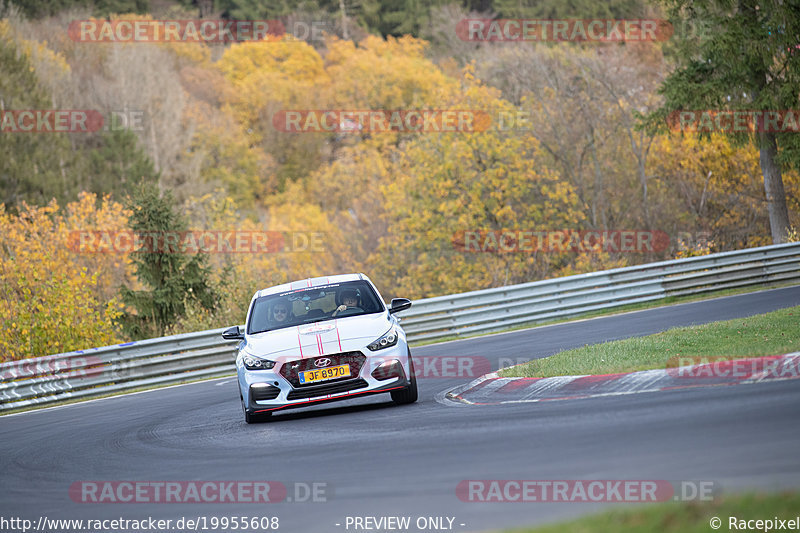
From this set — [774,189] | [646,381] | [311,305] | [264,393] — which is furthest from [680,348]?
[774,189]

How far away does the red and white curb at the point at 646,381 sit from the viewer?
9.69 m

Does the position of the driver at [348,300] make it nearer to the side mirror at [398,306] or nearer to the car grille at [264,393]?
the side mirror at [398,306]

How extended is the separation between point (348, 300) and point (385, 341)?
4.75ft

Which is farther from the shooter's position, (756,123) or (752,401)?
(756,123)

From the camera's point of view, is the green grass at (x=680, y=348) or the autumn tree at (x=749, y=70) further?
the autumn tree at (x=749, y=70)

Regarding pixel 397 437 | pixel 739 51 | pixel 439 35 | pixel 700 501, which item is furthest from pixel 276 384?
pixel 439 35

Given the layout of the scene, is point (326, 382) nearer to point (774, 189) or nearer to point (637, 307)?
point (637, 307)


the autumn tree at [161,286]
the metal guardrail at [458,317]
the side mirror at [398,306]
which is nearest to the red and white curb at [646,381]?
the side mirror at [398,306]

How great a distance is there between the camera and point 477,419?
955cm

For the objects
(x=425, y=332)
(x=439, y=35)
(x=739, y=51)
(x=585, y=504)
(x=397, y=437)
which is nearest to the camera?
(x=585, y=504)

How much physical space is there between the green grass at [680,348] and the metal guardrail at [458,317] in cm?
866

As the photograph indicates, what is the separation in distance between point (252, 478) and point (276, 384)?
3.25 m

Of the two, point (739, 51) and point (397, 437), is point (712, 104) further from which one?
point (397, 437)

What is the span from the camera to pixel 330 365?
1116 cm
